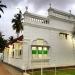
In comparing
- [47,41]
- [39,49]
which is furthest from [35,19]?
[39,49]

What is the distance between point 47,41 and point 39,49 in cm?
134

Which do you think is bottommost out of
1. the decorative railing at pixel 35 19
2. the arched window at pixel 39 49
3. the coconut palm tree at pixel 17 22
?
the arched window at pixel 39 49

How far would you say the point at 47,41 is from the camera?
1705 cm

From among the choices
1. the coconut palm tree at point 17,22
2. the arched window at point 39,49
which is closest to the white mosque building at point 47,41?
the arched window at point 39,49

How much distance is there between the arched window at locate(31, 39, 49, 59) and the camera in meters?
16.1

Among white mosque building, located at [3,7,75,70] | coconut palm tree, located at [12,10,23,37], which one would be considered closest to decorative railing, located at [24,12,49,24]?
white mosque building, located at [3,7,75,70]

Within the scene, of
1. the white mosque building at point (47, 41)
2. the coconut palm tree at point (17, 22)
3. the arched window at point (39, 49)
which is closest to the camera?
the white mosque building at point (47, 41)

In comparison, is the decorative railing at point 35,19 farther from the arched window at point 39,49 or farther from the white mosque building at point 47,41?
the arched window at point 39,49

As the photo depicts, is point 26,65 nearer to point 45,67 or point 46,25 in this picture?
point 45,67

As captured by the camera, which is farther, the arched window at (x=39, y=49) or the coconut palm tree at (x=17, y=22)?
the coconut palm tree at (x=17, y=22)

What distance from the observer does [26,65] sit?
15.5 metres

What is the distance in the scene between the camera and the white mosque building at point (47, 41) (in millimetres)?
15689

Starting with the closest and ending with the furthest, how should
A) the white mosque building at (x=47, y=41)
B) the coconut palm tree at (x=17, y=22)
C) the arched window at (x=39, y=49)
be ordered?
the white mosque building at (x=47, y=41) → the arched window at (x=39, y=49) → the coconut palm tree at (x=17, y=22)

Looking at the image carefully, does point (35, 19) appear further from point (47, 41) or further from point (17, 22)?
point (17, 22)
